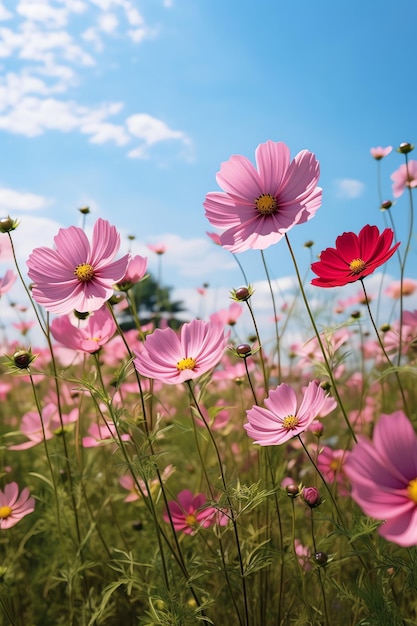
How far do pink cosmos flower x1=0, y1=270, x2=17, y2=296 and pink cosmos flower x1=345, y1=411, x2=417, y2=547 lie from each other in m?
0.92

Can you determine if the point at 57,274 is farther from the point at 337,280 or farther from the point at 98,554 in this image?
the point at 98,554

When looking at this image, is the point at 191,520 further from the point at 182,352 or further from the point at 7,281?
the point at 7,281

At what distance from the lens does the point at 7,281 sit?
1.25 meters

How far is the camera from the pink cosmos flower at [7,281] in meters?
1.20

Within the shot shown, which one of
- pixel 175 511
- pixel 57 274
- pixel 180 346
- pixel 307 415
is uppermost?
pixel 57 274

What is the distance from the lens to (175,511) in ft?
3.55

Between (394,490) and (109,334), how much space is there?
0.56 m

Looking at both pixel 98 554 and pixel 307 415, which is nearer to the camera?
pixel 307 415

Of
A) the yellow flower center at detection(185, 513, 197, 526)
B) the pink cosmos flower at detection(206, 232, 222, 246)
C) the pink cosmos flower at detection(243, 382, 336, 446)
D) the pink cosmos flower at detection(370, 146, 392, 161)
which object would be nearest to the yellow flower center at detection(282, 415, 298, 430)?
the pink cosmos flower at detection(243, 382, 336, 446)

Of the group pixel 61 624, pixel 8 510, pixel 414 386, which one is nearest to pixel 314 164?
pixel 8 510

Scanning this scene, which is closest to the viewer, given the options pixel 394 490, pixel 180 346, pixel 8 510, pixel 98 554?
pixel 394 490

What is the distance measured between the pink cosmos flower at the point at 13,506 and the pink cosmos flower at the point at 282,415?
493 millimetres

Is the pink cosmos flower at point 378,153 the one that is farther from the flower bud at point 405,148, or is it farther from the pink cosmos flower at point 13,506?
the pink cosmos flower at point 13,506

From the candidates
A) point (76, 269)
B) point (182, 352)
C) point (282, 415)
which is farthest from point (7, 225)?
point (282, 415)
